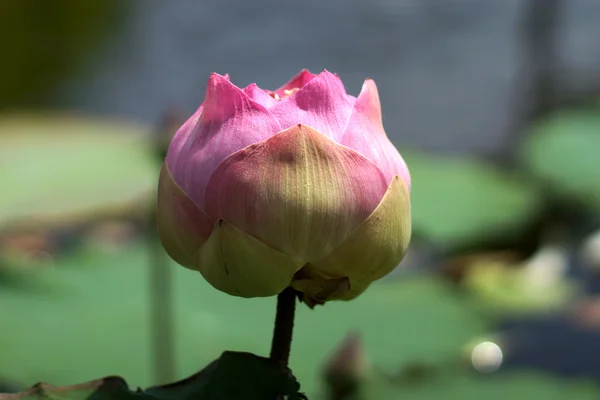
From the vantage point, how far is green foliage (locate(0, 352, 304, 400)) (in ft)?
1.50

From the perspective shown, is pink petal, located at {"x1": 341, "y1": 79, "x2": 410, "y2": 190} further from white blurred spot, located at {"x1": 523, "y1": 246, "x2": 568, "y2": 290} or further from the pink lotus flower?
white blurred spot, located at {"x1": 523, "y1": 246, "x2": 568, "y2": 290}

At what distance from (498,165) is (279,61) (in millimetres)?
1283

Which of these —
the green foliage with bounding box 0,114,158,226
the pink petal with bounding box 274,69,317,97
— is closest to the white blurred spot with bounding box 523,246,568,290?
the green foliage with bounding box 0,114,158,226

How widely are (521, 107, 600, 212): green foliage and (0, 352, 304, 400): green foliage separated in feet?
5.00

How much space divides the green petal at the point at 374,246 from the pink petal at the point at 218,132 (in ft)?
Answer: 0.23

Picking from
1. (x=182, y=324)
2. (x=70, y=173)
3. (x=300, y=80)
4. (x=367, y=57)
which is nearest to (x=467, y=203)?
(x=182, y=324)

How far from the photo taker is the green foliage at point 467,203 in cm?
170

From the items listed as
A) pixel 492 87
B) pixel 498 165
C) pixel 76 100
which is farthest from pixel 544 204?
pixel 76 100

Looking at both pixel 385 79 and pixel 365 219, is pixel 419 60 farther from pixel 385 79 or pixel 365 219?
pixel 365 219

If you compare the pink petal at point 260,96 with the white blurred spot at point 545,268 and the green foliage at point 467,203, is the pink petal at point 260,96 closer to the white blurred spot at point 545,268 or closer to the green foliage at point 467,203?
the green foliage at point 467,203

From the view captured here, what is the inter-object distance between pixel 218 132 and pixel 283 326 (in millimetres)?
110

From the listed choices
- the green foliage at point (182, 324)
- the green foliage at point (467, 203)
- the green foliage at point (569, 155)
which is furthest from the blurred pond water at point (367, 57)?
the green foliage at point (182, 324)

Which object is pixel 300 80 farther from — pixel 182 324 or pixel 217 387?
pixel 182 324

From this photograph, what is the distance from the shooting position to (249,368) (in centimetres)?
46
